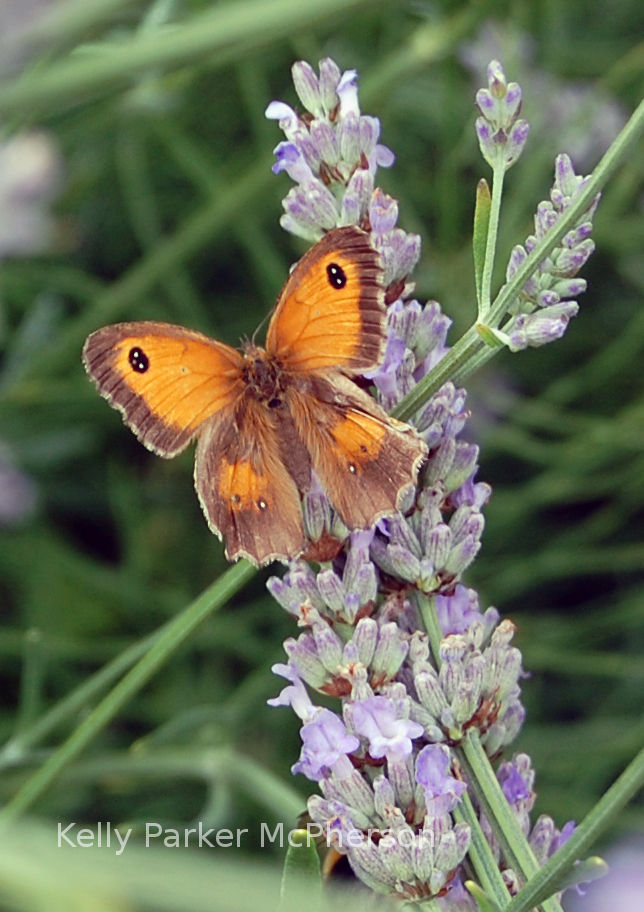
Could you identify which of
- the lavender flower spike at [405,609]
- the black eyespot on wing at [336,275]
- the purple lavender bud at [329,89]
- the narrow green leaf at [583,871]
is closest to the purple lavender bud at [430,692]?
the lavender flower spike at [405,609]

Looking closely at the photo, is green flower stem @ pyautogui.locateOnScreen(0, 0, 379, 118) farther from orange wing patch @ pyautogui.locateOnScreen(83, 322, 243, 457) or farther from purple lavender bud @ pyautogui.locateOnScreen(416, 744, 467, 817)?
purple lavender bud @ pyautogui.locateOnScreen(416, 744, 467, 817)

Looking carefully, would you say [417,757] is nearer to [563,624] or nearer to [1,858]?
[1,858]

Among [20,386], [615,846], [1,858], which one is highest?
[20,386]

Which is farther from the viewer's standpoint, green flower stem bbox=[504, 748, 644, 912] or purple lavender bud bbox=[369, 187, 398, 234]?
purple lavender bud bbox=[369, 187, 398, 234]

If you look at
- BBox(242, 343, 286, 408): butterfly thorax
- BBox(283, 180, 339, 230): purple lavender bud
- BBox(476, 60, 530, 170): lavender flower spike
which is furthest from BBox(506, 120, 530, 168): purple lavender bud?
BBox(242, 343, 286, 408): butterfly thorax

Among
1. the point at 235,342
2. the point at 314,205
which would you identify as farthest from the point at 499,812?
the point at 235,342

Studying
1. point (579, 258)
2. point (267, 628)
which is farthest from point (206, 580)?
point (579, 258)

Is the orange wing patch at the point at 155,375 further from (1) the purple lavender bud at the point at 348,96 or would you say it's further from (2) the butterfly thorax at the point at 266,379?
(1) the purple lavender bud at the point at 348,96
